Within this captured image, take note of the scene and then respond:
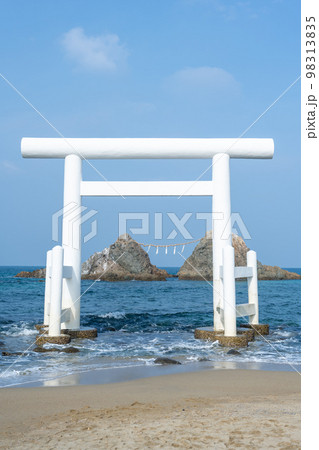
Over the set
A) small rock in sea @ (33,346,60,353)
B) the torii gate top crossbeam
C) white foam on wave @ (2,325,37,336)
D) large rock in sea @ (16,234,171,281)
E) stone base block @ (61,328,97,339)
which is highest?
the torii gate top crossbeam

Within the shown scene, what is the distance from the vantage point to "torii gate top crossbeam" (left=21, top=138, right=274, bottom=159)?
8461 millimetres

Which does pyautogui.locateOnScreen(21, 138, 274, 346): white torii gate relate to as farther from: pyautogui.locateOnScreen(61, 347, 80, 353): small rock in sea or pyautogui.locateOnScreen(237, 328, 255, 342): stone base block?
pyautogui.locateOnScreen(61, 347, 80, 353): small rock in sea

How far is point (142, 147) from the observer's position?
8.44 meters

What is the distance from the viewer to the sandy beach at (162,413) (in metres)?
2.84

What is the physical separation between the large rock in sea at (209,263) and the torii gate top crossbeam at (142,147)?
14563 mm

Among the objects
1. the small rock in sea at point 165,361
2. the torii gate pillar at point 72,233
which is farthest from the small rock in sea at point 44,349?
the small rock in sea at point 165,361

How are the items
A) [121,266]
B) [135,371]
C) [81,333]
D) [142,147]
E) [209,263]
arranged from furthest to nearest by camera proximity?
[121,266] < [209,263] < [81,333] < [142,147] < [135,371]

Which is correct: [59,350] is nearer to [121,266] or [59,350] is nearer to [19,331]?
[19,331]

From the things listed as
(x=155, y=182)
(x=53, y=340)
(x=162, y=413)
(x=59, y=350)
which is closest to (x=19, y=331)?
(x=53, y=340)

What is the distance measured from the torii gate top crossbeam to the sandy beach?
445 cm

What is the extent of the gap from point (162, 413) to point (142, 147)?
5.70m

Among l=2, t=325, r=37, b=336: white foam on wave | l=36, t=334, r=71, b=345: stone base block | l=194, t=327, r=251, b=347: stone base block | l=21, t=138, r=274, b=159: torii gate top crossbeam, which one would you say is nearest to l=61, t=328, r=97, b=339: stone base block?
l=36, t=334, r=71, b=345: stone base block
